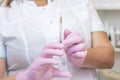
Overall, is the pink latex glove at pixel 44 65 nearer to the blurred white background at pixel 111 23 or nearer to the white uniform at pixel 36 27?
the white uniform at pixel 36 27

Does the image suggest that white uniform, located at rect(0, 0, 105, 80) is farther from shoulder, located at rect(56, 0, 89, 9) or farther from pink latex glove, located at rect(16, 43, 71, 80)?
pink latex glove, located at rect(16, 43, 71, 80)

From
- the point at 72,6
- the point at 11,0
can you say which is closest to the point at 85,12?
the point at 72,6

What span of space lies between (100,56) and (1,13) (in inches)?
17.3

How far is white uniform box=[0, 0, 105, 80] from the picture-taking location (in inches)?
35.2

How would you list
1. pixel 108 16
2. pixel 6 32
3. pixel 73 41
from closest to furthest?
pixel 73 41 → pixel 6 32 → pixel 108 16

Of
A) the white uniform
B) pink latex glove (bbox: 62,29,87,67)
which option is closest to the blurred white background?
the white uniform

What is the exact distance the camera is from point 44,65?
0.72 metres

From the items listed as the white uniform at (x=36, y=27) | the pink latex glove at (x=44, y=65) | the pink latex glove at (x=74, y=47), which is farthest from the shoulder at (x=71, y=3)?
the pink latex glove at (x=44, y=65)

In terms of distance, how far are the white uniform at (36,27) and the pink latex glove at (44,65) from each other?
150 mm

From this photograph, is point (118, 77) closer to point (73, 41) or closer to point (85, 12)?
point (85, 12)

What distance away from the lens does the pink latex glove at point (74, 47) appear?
790 mm

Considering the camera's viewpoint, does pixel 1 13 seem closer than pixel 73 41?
No

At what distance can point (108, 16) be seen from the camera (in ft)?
6.83

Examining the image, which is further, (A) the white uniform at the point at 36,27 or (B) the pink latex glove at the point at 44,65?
(A) the white uniform at the point at 36,27
